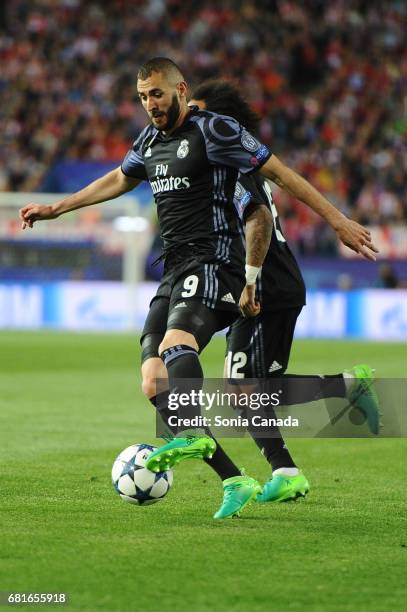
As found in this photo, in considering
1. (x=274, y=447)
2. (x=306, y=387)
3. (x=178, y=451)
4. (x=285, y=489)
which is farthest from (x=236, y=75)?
(x=178, y=451)

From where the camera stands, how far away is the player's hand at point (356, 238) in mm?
5543

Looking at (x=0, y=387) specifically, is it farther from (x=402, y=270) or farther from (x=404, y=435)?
(x=402, y=270)

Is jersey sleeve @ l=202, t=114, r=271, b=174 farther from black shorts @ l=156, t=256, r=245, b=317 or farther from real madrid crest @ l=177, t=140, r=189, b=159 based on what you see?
black shorts @ l=156, t=256, r=245, b=317

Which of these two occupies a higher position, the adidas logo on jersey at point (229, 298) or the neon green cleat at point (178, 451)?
the adidas logo on jersey at point (229, 298)

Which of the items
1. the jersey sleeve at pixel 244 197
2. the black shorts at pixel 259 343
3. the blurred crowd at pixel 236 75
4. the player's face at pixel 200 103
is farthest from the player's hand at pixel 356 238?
the blurred crowd at pixel 236 75

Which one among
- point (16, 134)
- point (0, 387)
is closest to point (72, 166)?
point (16, 134)

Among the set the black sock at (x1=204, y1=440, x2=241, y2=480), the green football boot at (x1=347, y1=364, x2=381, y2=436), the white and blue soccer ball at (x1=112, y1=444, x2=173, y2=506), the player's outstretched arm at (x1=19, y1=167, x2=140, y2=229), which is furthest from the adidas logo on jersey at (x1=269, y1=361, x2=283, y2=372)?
the player's outstretched arm at (x1=19, y1=167, x2=140, y2=229)

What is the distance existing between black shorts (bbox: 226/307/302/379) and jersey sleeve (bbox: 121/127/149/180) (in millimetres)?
946

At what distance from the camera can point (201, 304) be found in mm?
5762

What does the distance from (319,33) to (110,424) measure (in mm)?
22861

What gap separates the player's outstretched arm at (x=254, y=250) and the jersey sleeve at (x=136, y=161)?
0.69m

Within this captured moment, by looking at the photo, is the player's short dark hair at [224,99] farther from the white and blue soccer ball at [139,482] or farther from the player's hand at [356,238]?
the white and blue soccer ball at [139,482]

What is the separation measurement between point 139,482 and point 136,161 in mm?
1656

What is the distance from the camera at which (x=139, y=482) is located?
574 centimetres
